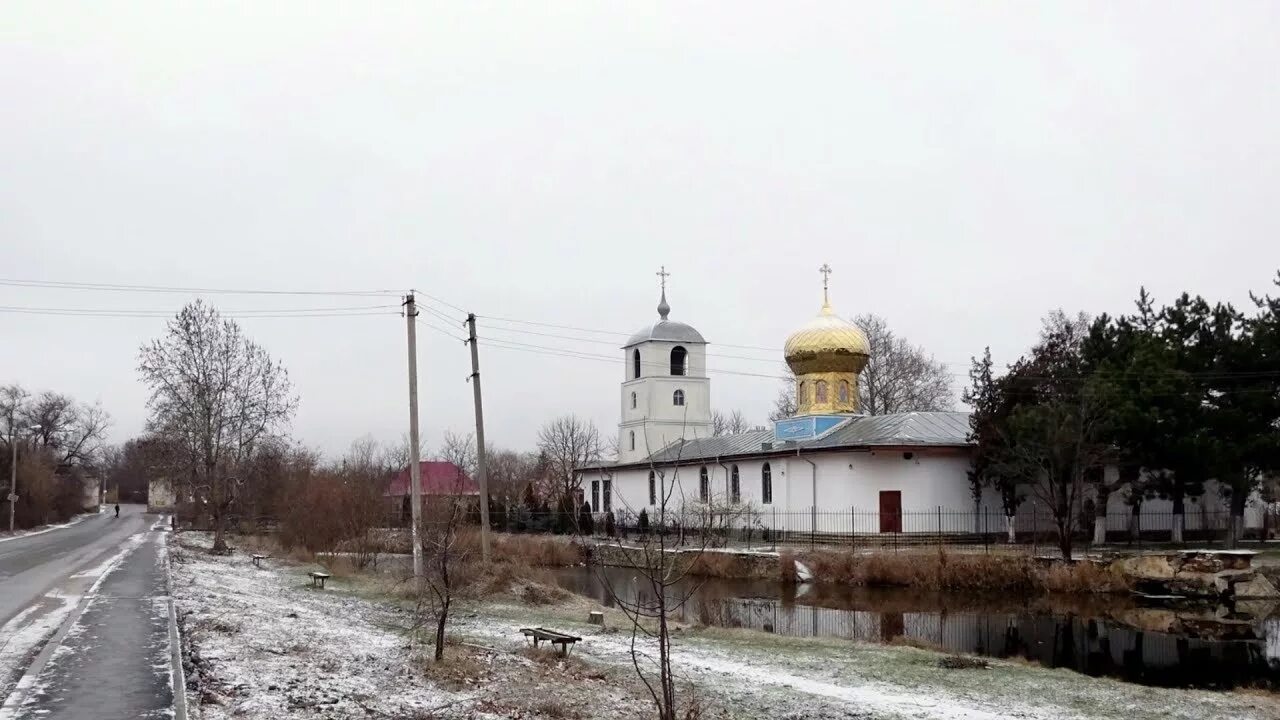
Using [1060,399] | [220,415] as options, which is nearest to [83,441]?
[220,415]

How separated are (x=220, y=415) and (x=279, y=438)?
351 centimetres

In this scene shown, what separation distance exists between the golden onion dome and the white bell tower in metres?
12.0

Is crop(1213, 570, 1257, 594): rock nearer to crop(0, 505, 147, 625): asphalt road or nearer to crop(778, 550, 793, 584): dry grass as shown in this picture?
crop(778, 550, 793, 584): dry grass

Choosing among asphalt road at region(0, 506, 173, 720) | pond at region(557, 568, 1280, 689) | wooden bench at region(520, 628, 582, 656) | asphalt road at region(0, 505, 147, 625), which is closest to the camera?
asphalt road at region(0, 506, 173, 720)

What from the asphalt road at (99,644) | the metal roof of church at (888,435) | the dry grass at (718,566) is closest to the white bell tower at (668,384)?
the metal roof of church at (888,435)

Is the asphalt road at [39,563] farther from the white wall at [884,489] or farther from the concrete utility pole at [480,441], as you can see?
the white wall at [884,489]

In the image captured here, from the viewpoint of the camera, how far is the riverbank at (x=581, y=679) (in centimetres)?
1064

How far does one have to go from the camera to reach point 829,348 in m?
46.0

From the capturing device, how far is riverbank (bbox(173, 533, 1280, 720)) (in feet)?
34.9

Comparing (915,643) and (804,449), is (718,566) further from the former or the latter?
(915,643)

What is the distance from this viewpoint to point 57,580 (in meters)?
22.6

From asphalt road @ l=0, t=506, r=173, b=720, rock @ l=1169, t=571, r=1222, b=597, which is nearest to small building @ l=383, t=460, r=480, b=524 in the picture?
asphalt road @ l=0, t=506, r=173, b=720

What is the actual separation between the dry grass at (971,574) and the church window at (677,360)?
28617 mm

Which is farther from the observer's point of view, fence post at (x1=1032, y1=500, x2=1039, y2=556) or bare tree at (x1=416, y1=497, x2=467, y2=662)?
fence post at (x1=1032, y1=500, x2=1039, y2=556)
